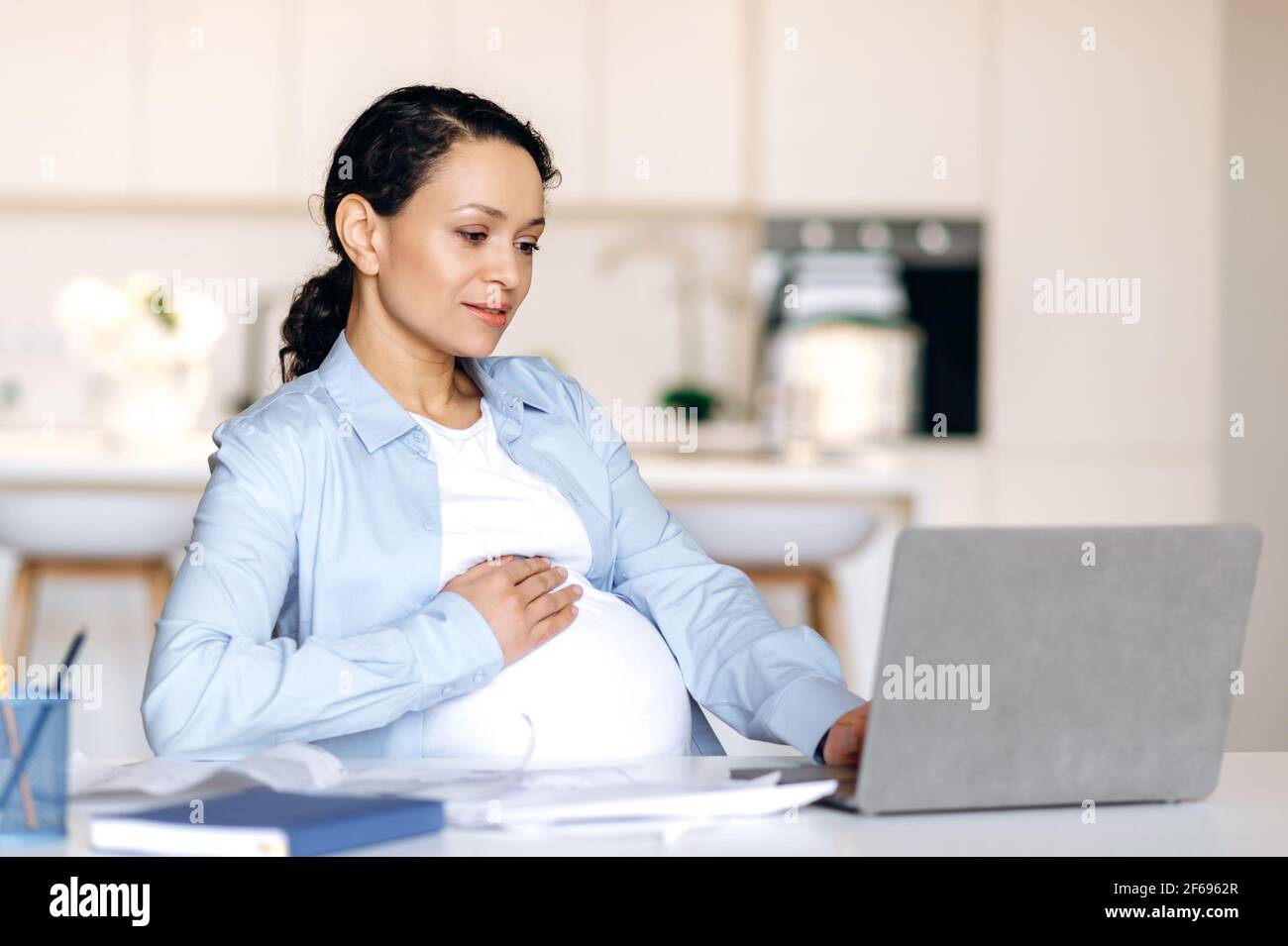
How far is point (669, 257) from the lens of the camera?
4902mm

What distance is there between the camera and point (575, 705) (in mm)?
1314

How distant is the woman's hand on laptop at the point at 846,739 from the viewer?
45.0 inches

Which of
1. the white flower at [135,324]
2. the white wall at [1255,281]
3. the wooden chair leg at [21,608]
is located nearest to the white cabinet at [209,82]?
the white flower at [135,324]

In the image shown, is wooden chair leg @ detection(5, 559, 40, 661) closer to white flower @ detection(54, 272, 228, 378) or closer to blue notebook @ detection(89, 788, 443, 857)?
white flower @ detection(54, 272, 228, 378)

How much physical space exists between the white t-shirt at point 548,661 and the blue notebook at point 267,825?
1.53 feet

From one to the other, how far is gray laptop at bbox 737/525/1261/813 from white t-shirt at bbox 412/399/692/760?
0.43 meters

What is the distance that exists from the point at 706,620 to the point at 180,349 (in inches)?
81.6

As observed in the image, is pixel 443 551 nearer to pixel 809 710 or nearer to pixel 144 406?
pixel 809 710

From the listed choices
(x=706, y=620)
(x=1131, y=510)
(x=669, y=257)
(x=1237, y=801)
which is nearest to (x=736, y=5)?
(x=669, y=257)

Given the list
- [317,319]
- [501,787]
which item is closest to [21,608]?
[317,319]

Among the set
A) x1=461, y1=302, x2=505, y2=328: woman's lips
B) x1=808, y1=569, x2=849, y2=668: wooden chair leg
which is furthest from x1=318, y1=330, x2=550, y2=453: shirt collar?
x1=808, y1=569, x2=849, y2=668: wooden chair leg

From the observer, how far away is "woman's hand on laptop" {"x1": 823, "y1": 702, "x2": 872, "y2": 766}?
45.0 inches

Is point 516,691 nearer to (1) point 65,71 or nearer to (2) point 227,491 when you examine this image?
(2) point 227,491

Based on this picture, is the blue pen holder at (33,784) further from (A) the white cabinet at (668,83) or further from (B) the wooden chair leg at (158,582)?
(A) the white cabinet at (668,83)
